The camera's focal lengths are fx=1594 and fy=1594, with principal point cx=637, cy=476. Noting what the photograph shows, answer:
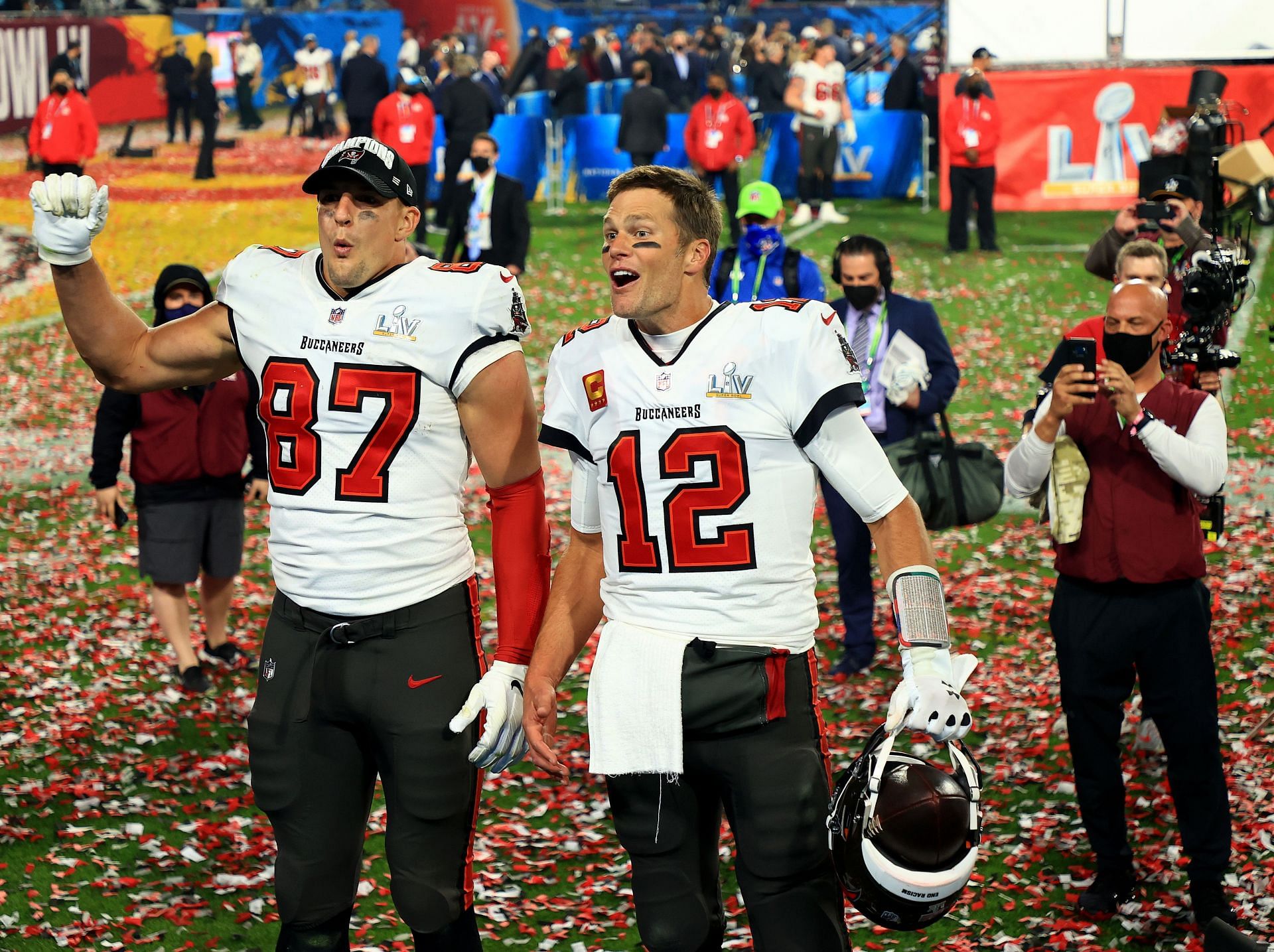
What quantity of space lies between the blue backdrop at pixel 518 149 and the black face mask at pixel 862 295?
58.9 feet

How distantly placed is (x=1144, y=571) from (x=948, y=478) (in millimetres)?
2061

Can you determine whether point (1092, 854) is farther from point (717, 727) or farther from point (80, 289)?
point (80, 289)

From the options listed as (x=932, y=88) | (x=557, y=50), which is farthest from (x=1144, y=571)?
(x=557, y=50)

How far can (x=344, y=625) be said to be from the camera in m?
4.55

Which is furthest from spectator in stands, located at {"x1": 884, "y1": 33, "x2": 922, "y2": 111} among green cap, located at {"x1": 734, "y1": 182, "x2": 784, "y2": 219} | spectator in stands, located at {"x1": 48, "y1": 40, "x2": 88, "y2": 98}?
green cap, located at {"x1": 734, "y1": 182, "x2": 784, "y2": 219}

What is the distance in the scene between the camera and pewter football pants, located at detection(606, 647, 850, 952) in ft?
13.7

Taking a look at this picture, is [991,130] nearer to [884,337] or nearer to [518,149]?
[518,149]

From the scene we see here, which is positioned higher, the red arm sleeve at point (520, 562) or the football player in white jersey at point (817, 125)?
the football player in white jersey at point (817, 125)

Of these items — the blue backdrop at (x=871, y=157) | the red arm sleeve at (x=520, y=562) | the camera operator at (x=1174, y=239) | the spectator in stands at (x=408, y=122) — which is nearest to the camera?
the red arm sleeve at (x=520, y=562)

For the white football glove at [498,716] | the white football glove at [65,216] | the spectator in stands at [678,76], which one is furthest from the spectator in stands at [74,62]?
the white football glove at [498,716]

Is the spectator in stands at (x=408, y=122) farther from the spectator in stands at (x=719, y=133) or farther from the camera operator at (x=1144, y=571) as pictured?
the camera operator at (x=1144, y=571)

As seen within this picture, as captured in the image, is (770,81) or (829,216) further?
(770,81)

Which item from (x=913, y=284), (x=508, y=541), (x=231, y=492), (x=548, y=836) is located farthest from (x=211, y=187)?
(x=508, y=541)

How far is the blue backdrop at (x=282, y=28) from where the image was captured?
106 ft
